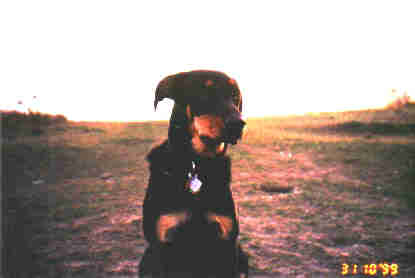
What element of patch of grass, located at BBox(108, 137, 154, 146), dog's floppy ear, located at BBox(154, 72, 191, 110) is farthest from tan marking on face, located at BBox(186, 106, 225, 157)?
patch of grass, located at BBox(108, 137, 154, 146)

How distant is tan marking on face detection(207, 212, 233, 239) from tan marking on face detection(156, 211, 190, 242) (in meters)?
0.18

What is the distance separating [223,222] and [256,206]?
2182 millimetres

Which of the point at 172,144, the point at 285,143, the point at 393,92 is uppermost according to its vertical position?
the point at 393,92

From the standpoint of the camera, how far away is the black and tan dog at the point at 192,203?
1928 millimetres

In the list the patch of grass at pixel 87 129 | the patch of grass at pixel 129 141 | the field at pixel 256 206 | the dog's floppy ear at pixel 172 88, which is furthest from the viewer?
the patch of grass at pixel 87 129

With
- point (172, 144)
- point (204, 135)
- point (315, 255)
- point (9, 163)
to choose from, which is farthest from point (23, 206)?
point (315, 255)

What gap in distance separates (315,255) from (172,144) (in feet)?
6.53

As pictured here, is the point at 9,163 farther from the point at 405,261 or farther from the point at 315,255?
the point at 405,261

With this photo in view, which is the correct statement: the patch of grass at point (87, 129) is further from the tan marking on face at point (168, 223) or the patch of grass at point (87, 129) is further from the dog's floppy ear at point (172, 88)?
the tan marking on face at point (168, 223)

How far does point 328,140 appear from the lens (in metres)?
8.46

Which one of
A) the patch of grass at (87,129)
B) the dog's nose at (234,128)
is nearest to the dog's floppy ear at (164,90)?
the dog's nose at (234,128)

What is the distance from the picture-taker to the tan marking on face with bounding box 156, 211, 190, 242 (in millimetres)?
1895
